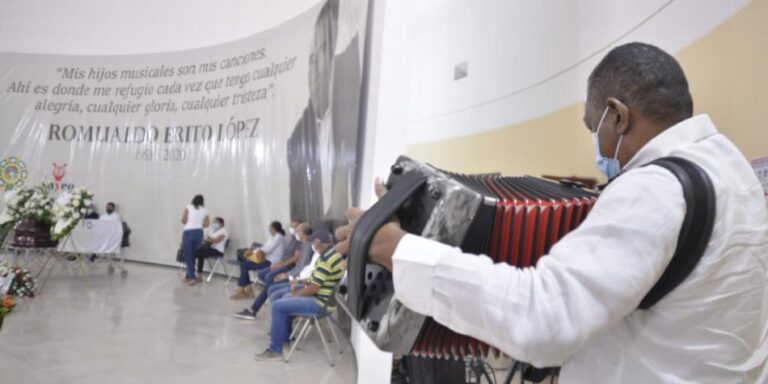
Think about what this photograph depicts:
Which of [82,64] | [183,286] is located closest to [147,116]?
[82,64]

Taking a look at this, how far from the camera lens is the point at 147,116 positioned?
923 cm

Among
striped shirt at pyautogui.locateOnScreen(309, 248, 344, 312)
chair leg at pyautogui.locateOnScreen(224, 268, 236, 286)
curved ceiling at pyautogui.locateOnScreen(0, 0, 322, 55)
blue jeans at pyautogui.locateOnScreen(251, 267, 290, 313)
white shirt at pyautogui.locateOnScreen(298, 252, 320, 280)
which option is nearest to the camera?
striped shirt at pyautogui.locateOnScreen(309, 248, 344, 312)

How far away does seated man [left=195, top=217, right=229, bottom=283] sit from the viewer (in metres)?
7.52

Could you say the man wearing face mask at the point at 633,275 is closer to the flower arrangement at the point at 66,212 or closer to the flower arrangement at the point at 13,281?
the flower arrangement at the point at 13,281

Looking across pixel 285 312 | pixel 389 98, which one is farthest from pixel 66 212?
pixel 389 98

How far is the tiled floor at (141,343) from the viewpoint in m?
3.65

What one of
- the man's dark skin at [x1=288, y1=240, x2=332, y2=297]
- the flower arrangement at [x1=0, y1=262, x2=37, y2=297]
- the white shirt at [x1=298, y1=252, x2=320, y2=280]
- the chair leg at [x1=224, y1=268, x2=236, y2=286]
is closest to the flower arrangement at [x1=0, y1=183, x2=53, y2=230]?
the flower arrangement at [x1=0, y1=262, x2=37, y2=297]

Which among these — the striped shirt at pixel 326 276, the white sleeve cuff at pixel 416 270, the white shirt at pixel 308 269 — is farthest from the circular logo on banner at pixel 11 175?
the white sleeve cuff at pixel 416 270

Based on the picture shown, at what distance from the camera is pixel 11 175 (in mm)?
7980

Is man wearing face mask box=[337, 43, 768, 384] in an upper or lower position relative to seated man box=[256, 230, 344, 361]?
upper

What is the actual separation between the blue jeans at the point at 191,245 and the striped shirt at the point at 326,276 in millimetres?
4002

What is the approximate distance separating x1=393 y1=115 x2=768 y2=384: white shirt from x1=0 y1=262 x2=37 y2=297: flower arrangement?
2.64m

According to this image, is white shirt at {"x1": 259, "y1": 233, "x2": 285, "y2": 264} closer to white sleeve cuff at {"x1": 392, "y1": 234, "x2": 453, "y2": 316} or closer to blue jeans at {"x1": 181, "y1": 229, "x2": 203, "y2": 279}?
blue jeans at {"x1": 181, "y1": 229, "x2": 203, "y2": 279}

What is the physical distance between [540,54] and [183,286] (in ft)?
18.9
